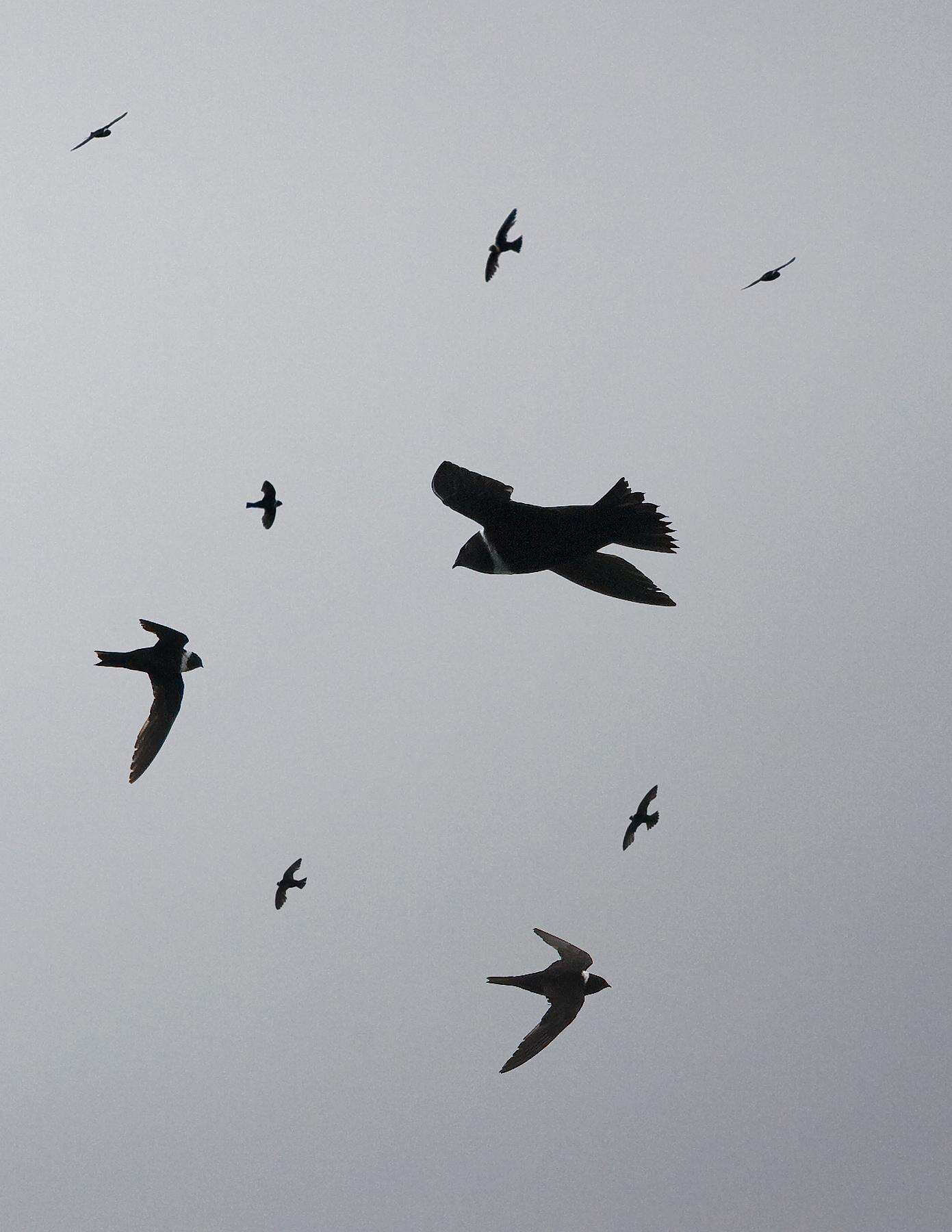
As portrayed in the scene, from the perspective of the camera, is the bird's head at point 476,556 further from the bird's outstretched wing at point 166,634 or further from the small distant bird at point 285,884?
the small distant bird at point 285,884

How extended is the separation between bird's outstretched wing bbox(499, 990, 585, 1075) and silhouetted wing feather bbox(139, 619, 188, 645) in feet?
9.69

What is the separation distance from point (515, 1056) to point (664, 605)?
250 centimetres

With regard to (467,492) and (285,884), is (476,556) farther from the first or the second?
(285,884)

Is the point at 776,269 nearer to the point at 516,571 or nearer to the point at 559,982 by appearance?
the point at 516,571

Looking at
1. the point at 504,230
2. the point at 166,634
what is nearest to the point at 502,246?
the point at 504,230

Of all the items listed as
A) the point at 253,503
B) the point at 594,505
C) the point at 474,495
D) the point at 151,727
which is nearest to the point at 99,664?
the point at 151,727

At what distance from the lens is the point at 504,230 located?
583cm

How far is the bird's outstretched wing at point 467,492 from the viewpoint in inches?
186

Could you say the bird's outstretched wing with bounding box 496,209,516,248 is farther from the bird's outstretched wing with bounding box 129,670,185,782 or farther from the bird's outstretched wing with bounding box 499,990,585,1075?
the bird's outstretched wing with bounding box 499,990,585,1075

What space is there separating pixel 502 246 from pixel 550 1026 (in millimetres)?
4418

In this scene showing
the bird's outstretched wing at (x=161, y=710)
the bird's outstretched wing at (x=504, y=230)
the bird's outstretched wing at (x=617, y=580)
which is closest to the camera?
the bird's outstretched wing at (x=617, y=580)

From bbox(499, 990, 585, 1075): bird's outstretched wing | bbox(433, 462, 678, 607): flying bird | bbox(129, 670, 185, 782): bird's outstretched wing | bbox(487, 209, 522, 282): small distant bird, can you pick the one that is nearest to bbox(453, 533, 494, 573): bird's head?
bbox(433, 462, 678, 607): flying bird

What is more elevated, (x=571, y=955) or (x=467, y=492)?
(x=467, y=492)

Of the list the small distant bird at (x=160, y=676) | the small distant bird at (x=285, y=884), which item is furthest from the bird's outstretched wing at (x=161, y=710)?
the small distant bird at (x=285, y=884)
